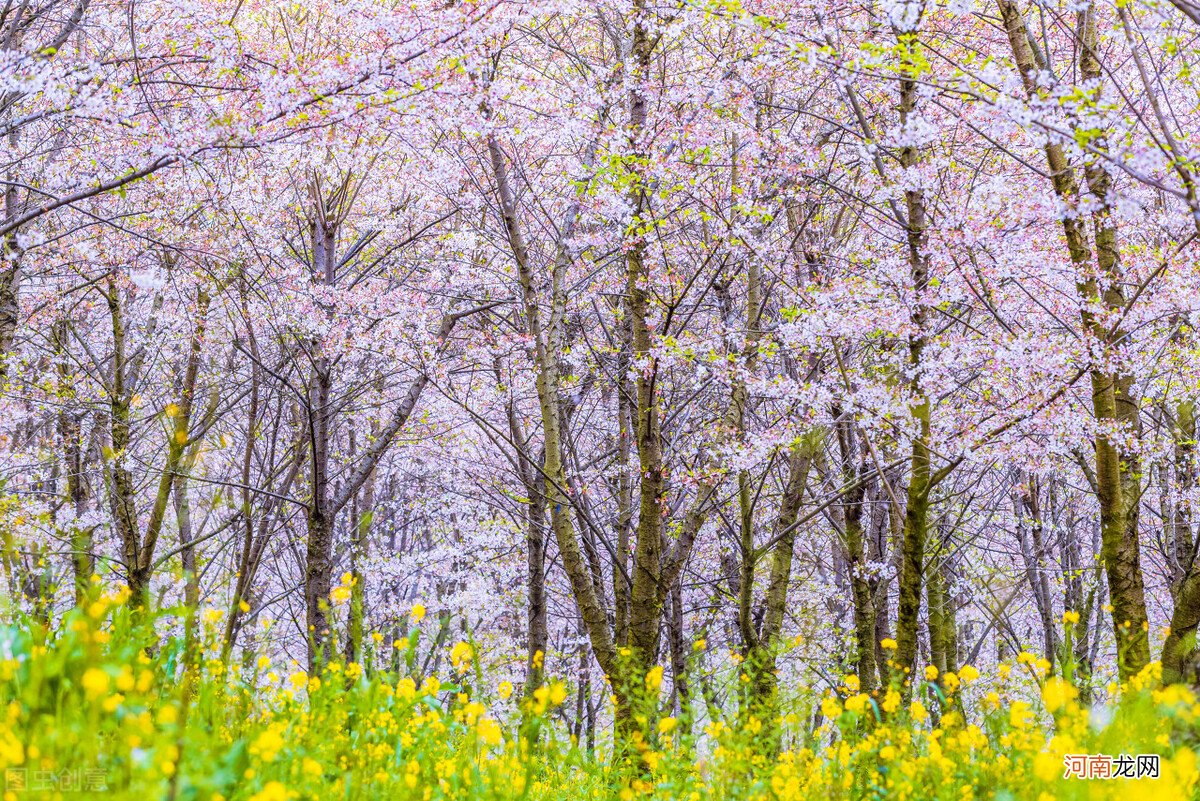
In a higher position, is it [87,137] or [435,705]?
[87,137]

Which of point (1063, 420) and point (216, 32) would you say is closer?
point (216, 32)

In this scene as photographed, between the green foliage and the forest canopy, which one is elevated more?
the forest canopy

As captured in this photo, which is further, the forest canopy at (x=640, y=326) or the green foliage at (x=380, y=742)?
the forest canopy at (x=640, y=326)

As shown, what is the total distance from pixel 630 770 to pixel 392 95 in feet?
12.3

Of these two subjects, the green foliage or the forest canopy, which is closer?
the green foliage

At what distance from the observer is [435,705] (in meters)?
3.15

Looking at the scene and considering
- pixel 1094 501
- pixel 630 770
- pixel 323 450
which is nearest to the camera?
pixel 630 770

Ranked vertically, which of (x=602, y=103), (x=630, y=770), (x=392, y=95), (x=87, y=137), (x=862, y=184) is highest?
(x=87, y=137)

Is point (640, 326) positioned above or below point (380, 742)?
above

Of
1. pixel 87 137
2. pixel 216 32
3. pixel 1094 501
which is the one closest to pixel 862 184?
pixel 216 32

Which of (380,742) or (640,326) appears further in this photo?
(640,326)

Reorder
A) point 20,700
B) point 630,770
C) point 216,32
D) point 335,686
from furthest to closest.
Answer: point 216,32, point 630,770, point 335,686, point 20,700

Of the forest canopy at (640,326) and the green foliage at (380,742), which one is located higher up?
the forest canopy at (640,326)

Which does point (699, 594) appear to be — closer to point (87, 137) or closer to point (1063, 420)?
point (1063, 420)
